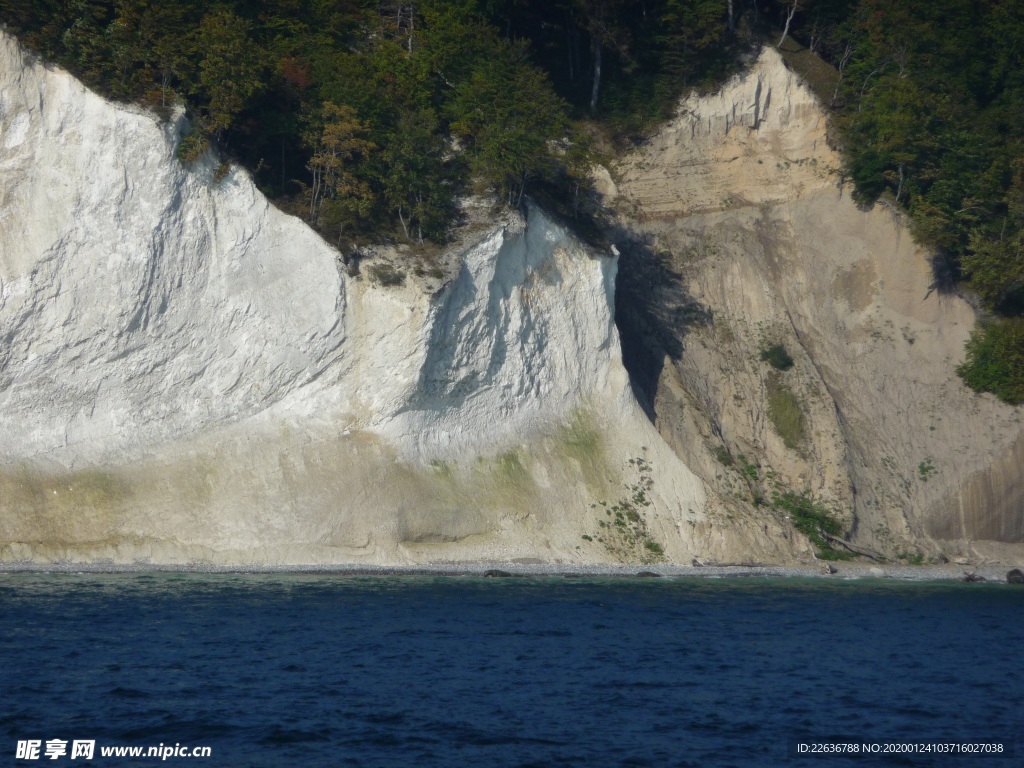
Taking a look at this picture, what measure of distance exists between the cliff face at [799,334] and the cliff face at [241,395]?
394 cm

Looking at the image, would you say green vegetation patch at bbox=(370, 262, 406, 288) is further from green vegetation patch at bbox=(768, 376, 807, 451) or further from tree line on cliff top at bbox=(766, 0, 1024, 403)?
tree line on cliff top at bbox=(766, 0, 1024, 403)

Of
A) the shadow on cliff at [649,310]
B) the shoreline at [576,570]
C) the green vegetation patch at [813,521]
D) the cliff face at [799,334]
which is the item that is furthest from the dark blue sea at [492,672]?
the shadow on cliff at [649,310]

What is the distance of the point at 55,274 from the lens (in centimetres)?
3328

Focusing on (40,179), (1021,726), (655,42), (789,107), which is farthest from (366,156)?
(1021,726)

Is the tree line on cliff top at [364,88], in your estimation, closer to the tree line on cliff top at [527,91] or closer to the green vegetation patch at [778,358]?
the tree line on cliff top at [527,91]

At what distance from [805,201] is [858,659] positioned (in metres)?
26.3

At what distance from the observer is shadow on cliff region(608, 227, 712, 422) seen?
41156 mm

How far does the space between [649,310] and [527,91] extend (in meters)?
9.55

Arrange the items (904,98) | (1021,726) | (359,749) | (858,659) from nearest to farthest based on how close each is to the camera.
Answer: (359,749) → (1021,726) → (858,659) → (904,98)

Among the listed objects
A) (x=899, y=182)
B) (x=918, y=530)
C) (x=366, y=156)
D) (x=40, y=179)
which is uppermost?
(x=899, y=182)

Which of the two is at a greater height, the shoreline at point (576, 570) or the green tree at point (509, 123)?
the green tree at point (509, 123)

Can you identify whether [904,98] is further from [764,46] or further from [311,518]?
[311,518]

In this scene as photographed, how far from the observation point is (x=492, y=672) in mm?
21156

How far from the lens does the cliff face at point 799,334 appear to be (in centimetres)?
3894
